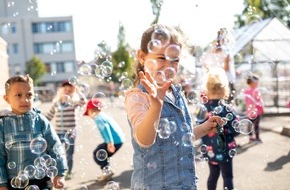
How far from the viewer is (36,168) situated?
10.2 feet

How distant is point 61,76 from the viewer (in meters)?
55.0

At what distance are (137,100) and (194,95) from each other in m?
2.50

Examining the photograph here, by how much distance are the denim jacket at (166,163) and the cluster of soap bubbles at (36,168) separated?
116 centimetres

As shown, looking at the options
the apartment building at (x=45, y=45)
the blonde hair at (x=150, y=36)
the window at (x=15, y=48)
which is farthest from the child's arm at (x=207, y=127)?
the window at (x=15, y=48)

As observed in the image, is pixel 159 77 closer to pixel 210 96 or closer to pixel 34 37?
pixel 210 96

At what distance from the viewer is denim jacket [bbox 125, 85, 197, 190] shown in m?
2.09

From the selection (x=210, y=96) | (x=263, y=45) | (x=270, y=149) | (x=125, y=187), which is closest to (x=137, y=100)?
(x=210, y=96)

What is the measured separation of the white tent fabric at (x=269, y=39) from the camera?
39.9 feet

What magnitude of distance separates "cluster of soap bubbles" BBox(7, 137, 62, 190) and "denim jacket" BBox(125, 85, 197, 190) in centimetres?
116

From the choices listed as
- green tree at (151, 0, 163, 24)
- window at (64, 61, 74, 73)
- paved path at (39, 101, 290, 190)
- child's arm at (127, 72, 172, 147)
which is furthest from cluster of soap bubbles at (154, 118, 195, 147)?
window at (64, 61, 74, 73)

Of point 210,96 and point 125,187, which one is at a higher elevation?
→ point 210,96

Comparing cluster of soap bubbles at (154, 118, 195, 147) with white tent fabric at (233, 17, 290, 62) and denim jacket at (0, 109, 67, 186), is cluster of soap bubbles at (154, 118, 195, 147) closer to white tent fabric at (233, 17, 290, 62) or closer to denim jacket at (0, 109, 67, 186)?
denim jacket at (0, 109, 67, 186)

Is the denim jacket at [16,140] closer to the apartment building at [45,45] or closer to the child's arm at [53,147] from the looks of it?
the child's arm at [53,147]

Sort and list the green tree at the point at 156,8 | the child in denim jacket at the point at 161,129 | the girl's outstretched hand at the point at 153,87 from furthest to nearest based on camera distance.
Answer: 1. the green tree at the point at 156,8
2. the child in denim jacket at the point at 161,129
3. the girl's outstretched hand at the point at 153,87
